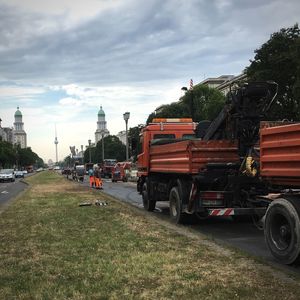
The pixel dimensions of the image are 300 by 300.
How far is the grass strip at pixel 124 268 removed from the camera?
653cm

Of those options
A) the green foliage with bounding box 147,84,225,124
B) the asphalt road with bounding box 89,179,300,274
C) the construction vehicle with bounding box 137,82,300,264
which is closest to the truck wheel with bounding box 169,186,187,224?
the construction vehicle with bounding box 137,82,300,264

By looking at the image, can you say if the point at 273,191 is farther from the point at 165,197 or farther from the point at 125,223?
the point at 165,197

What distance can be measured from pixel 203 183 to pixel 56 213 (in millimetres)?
5618

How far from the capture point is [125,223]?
1370cm

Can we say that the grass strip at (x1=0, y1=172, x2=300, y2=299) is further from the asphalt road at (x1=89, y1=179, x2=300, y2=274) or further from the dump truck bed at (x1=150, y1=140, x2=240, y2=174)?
the dump truck bed at (x1=150, y1=140, x2=240, y2=174)

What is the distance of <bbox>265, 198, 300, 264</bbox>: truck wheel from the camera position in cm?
812

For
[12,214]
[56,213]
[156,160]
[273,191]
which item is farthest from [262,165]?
[12,214]

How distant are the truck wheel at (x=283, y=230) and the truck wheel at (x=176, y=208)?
5139 mm

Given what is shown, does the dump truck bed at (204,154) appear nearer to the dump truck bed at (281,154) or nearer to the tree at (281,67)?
the dump truck bed at (281,154)

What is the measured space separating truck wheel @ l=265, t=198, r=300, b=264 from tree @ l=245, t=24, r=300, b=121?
4232cm

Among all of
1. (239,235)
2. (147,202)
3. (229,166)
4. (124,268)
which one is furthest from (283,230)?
(147,202)

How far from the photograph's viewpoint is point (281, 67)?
184ft

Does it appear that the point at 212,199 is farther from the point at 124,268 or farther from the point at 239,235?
the point at 124,268

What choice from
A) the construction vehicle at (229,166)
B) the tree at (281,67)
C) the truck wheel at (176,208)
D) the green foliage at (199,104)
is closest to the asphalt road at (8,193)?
the truck wheel at (176,208)
